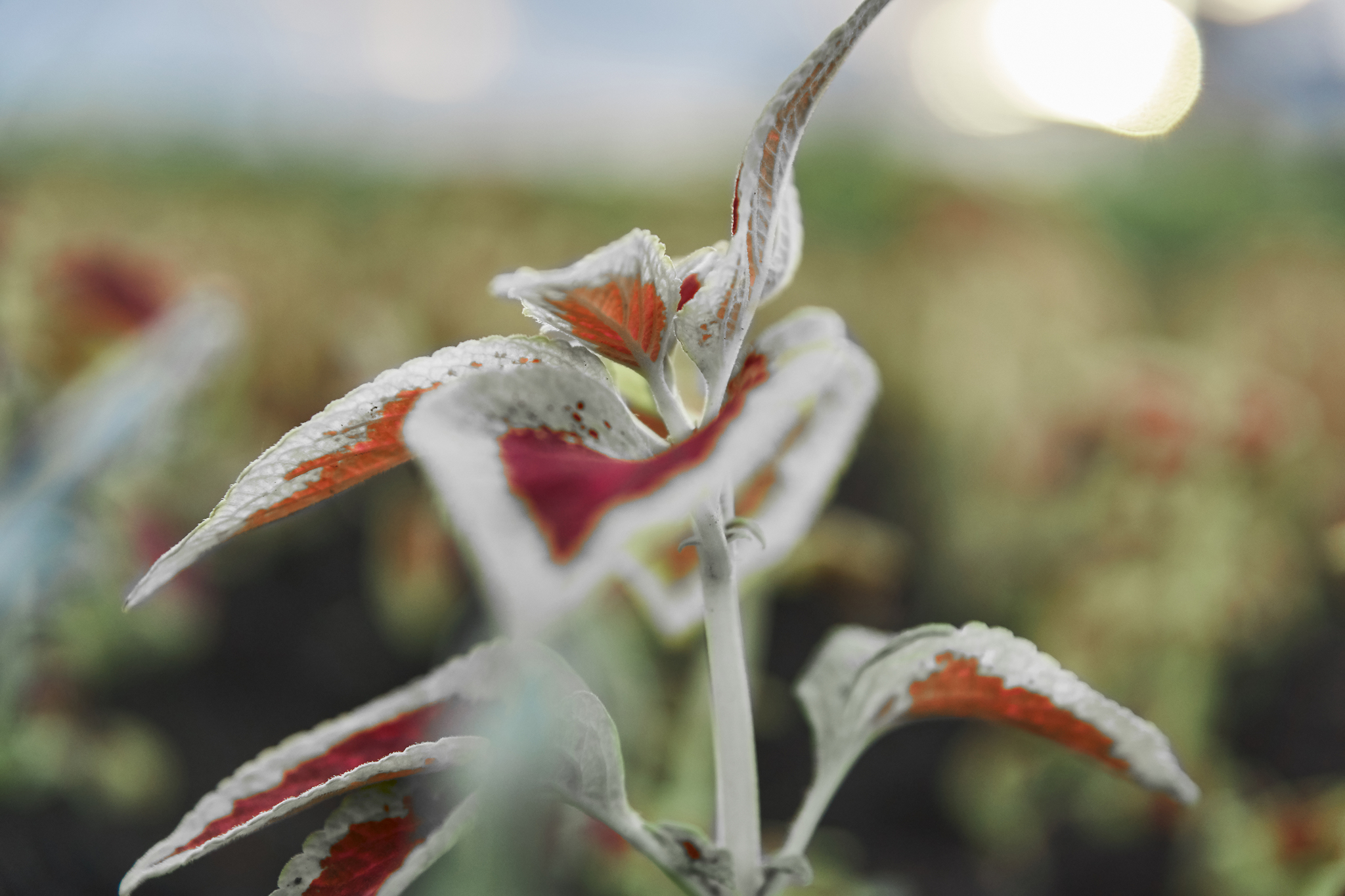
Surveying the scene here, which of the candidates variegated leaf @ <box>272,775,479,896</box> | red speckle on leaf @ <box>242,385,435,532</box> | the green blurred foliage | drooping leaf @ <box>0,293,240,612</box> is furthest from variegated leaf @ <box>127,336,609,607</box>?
drooping leaf @ <box>0,293,240,612</box>

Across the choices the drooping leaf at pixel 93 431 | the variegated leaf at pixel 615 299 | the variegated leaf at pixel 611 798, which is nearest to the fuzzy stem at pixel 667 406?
the variegated leaf at pixel 615 299

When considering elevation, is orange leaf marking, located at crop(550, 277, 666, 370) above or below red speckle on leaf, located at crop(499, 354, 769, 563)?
above

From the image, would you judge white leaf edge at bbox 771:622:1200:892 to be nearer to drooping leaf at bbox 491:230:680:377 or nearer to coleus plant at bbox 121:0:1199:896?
coleus plant at bbox 121:0:1199:896

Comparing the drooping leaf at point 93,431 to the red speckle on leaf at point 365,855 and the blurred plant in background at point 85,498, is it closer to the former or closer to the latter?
the blurred plant in background at point 85,498

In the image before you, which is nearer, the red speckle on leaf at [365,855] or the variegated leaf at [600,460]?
the variegated leaf at [600,460]

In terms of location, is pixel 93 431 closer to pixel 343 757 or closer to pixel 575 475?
pixel 343 757

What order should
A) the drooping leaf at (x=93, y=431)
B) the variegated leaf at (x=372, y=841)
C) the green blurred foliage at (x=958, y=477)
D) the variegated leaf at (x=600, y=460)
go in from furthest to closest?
the green blurred foliage at (x=958, y=477), the drooping leaf at (x=93, y=431), the variegated leaf at (x=372, y=841), the variegated leaf at (x=600, y=460)
